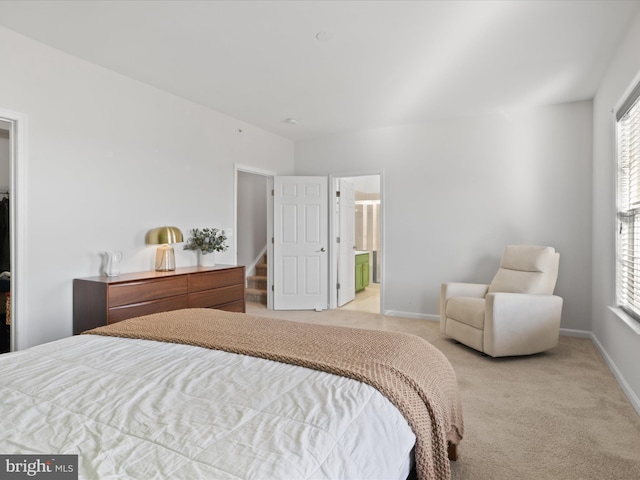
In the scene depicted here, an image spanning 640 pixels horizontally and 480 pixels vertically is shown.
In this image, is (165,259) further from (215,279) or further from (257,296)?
(257,296)

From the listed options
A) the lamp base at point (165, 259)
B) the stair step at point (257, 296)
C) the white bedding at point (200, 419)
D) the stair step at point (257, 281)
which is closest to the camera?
the white bedding at point (200, 419)

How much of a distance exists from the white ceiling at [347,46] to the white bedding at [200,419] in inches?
86.5

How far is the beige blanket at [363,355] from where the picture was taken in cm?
127

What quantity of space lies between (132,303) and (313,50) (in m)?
2.44

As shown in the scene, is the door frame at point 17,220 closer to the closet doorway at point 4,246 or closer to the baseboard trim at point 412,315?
the closet doorway at point 4,246

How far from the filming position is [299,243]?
546cm

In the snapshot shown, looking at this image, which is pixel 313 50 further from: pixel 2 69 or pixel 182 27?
pixel 2 69

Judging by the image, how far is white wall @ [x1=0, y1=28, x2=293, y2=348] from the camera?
281cm

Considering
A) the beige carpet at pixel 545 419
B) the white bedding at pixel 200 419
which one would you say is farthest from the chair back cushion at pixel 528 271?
the white bedding at pixel 200 419

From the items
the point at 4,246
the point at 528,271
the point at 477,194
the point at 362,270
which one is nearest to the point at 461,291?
the point at 528,271

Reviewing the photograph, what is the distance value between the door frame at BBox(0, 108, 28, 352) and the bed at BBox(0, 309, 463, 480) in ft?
4.39

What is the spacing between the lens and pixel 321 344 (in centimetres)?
164

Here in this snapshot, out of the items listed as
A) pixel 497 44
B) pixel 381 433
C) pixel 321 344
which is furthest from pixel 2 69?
pixel 497 44

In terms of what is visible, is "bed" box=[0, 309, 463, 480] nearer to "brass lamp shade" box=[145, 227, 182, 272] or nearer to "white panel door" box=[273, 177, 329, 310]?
"brass lamp shade" box=[145, 227, 182, 272]
